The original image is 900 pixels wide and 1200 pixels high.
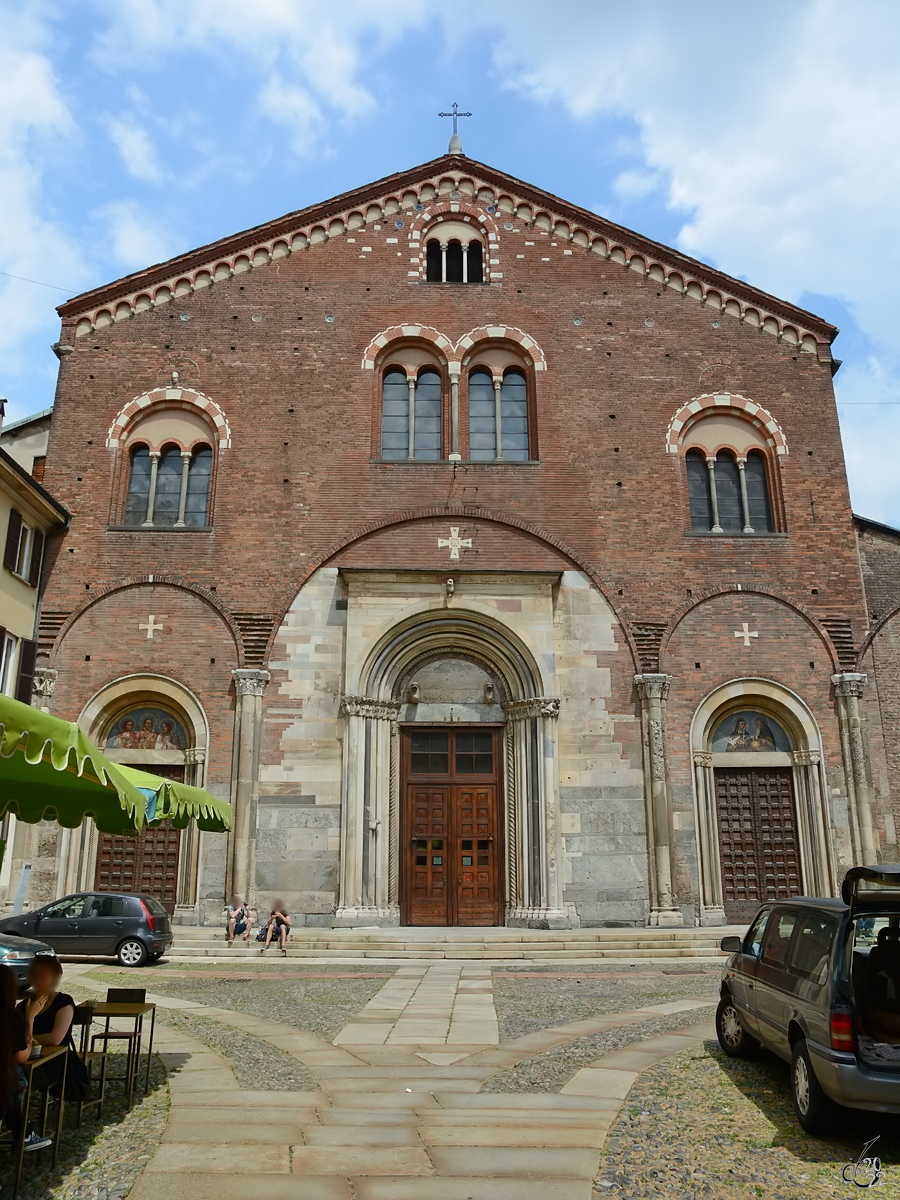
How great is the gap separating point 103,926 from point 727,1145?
12.6 metres

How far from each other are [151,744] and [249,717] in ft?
7.57

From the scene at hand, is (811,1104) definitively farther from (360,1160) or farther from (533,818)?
(533,818)

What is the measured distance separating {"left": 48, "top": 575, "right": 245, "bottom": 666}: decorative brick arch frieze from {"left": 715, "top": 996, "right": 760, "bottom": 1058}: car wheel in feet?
43.2

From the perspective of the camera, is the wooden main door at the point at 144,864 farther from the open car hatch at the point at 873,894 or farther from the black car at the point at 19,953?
the open car hatch at the point at 873,894

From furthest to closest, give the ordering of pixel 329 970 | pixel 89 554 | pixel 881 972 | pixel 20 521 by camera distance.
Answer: pixel 89 554 → pixel 20 521 → pixel 329 970 → pixel 881 972

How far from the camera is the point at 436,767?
819 inches

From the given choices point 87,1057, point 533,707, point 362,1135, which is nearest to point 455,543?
point 533,707

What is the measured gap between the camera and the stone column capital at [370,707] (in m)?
19.9

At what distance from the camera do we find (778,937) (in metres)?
8.51

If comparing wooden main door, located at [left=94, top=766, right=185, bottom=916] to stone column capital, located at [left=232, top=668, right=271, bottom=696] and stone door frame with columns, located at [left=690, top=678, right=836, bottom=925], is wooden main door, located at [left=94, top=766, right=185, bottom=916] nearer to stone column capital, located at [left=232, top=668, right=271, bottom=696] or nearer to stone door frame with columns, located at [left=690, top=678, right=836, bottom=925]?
stone column capital, located at [left=232, top=668, right=271, bottom=696]

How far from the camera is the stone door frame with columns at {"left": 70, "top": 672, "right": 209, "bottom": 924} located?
63.9 ft

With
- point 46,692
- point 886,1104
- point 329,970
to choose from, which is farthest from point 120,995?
point 46,692

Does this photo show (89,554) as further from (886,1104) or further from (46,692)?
(886,1104)

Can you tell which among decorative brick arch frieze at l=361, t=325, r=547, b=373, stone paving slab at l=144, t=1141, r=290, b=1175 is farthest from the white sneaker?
decorative brick arch frieze at l=361, t=325, r=547, b=373
